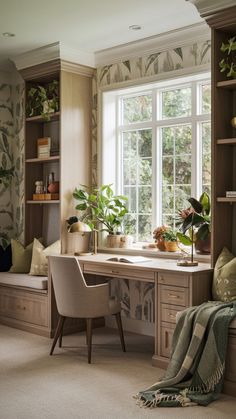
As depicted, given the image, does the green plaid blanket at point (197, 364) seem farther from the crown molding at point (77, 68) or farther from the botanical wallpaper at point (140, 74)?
the crown molding at point (77, 68)

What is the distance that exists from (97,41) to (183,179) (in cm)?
158

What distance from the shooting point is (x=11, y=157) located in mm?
6363

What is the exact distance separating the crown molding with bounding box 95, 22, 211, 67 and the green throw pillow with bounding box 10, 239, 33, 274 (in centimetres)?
212

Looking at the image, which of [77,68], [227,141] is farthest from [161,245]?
[77,68]

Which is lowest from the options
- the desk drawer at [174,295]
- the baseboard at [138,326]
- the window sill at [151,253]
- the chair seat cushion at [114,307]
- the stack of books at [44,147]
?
the baseboard at [138,326]

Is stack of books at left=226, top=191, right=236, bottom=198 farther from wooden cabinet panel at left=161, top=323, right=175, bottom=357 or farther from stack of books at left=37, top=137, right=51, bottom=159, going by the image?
stack of books at left=37, top=137, right=51, bottom=159

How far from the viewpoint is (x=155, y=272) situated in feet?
13.8

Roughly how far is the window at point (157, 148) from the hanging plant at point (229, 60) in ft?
2.17

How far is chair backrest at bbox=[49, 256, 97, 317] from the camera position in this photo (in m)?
4.30

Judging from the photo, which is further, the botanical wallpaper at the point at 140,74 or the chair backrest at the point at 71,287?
the botanical wallpaper at the point at 140,74

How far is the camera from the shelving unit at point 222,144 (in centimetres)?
410

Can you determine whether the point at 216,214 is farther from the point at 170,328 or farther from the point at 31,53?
the point at 31,53

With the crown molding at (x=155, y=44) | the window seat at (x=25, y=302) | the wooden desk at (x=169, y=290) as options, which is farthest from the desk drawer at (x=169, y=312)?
the crown molding at (x=155, y=44)

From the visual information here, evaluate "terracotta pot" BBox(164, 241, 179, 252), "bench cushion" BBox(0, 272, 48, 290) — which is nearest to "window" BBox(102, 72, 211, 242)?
"terracotta pot" BBox(164, 241, 179, 252)
